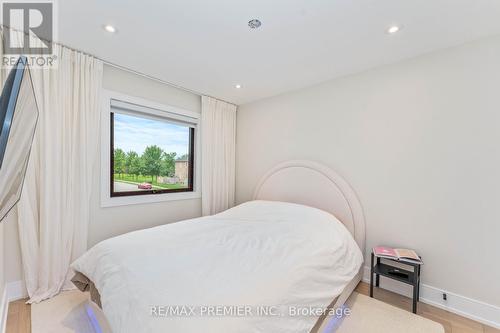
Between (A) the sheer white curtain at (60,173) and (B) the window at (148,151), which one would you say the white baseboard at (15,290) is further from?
(B) the window at (148,151)

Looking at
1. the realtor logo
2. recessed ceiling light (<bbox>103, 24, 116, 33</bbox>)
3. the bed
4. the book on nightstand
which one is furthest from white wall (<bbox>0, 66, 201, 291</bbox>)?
the book on nightstand

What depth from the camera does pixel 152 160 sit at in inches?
120

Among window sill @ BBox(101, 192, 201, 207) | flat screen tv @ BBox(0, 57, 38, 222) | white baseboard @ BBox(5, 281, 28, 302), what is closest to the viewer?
flat screen tv @ BBox(0, 57, 38, 222)

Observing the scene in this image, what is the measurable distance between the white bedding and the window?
1.07m

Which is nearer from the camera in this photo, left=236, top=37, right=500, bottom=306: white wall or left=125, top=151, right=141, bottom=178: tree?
left=236, top=37, right=500, bottom=306: white wall

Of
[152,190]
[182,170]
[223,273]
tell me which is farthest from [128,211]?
[223,273]

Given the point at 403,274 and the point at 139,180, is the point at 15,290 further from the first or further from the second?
the point at 403,274

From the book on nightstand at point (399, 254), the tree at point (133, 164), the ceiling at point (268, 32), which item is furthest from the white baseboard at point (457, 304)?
the tree at point (133, 164)

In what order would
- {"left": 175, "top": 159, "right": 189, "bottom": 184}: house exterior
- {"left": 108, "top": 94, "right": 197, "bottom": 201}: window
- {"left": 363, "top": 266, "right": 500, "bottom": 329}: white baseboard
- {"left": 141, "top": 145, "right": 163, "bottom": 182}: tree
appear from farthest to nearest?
{"left": 175, "top": 159, "right": 189, "bottom": 184}: house exterior → {"left": 141, "top": 145, "right": 163, "bottom": 182}: tree → {"left": 108, "top": 94, "right": 197, "bottom": 201}: window → {"left": 363, "top": 266, "right": 500, "bottom": 329}: white baseboard

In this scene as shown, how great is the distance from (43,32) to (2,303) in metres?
2.27

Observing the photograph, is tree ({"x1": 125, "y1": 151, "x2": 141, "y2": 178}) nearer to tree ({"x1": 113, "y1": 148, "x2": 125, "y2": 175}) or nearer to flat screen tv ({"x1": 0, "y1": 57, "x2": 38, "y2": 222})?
tree ({"x1": 113, "y1": 148, "x2": 125, "y2": 175})

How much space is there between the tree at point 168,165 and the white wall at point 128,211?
47cm

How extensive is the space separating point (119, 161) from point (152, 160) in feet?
1.47

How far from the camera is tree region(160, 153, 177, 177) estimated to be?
315 cm
